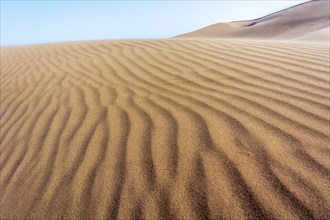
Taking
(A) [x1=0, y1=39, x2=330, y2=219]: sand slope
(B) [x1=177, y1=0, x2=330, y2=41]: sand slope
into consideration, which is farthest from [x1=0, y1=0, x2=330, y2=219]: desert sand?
(B) [x1=177, y1=0, x2=330, y2=41]: sand slope

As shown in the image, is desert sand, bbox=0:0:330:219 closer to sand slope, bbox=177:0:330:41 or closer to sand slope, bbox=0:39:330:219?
sand slope, bbox=0:39:330:219

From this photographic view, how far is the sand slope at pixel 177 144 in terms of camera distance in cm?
137

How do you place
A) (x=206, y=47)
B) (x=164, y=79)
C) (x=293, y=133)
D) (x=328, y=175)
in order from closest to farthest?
(x=328, y=175) → (x=293, y=133) → (x=164, y=79) → (x=206, y=47)

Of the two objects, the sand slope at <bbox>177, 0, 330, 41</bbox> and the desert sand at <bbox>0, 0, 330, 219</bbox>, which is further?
the sand slope at <bbox>177, 0, 330, 41</bbox>

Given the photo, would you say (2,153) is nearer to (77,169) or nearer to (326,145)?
(77,169)

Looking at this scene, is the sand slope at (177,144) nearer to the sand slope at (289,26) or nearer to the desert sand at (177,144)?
the desert sand at (177,144)

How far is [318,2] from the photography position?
22375mm

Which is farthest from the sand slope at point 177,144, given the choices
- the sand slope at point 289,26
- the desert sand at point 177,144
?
the sand slope at point 289,26

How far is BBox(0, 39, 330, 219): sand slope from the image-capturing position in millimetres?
1374

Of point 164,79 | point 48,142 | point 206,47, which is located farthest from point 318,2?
point 48,142

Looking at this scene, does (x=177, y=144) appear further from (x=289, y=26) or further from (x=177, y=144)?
(x=289, y=26)

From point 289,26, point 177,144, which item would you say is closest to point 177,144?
point 177,144

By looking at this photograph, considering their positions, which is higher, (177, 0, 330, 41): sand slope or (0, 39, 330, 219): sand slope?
(177, 0, 330, 41): sand slope

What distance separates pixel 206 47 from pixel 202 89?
202 centimetres
